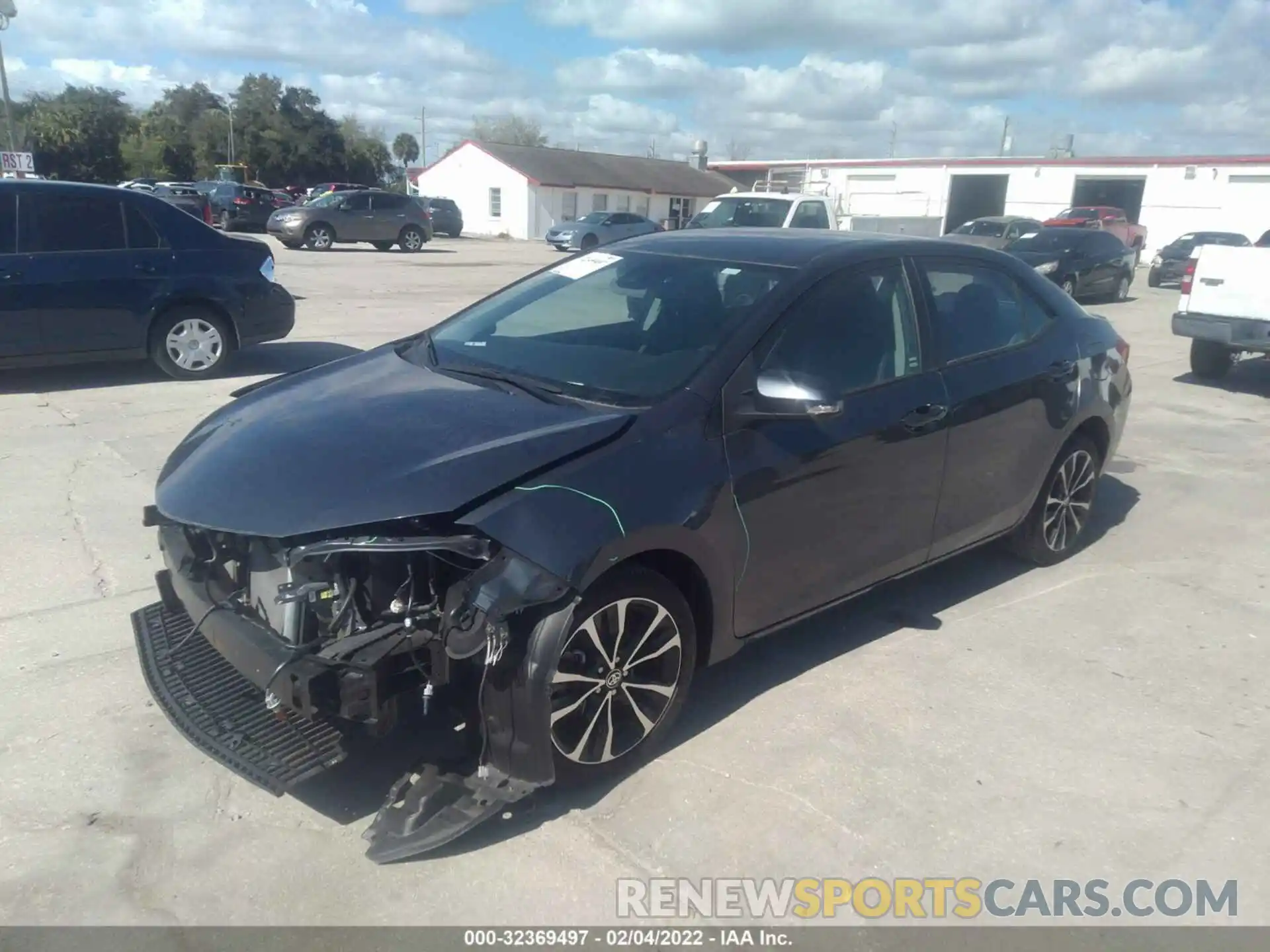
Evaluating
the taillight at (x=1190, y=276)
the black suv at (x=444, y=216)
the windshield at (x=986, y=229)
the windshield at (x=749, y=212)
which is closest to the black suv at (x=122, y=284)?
the windshield at (x=749, y=212)

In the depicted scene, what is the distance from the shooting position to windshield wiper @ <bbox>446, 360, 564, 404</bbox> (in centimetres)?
362

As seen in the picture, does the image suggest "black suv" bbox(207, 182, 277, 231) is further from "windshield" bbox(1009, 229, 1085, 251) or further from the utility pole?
"windshield" bbox(1009, 229, 1085, 251)

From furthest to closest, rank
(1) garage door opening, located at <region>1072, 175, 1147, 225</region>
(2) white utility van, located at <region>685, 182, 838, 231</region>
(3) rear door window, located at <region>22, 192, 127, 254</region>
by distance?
(1) garage door opening, located at <region>1072, 175, 1147, 225</region> < (2) white utility van, located at <region>685, 182, 838, 231</region> < (3) rear door window, located at <region>22, 192, 127, 254</region>

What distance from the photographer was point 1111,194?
4731 centimetres

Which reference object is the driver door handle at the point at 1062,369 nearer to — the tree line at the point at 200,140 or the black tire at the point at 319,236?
the black tire at the point at 319,236

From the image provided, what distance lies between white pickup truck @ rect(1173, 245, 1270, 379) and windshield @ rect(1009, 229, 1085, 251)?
9840 mm

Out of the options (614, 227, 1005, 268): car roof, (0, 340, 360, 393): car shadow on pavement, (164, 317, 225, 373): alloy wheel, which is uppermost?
(614, 227, 1005, 268): car roof

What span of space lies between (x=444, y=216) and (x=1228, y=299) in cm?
3499

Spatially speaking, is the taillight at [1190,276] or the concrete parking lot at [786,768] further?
the taillight at [1190,276]

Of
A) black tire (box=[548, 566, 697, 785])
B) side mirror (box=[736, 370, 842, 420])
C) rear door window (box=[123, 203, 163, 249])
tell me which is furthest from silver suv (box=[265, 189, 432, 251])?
black tire (box=[548, 566, 697, 785])

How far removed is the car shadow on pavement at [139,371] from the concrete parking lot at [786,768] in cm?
328

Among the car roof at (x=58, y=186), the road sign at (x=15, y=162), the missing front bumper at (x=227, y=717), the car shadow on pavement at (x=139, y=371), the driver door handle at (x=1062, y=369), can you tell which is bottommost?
the car shadow on pavement at (x=139, y=371)

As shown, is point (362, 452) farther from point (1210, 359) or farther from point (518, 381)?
point (1210, 359)

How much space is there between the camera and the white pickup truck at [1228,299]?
32.6ft
